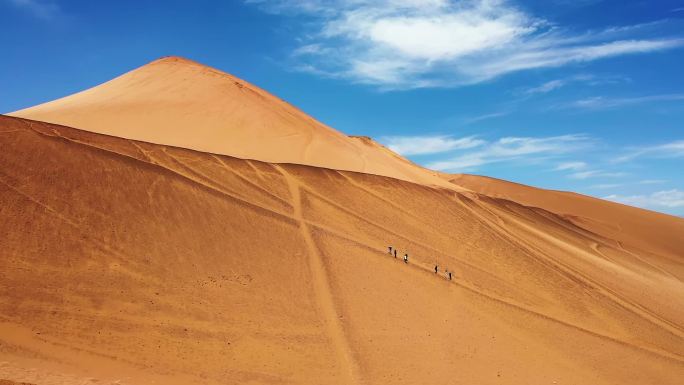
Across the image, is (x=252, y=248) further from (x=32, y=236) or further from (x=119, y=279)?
(x=32, y=236)

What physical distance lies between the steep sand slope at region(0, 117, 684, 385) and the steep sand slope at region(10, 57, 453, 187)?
3.10 m

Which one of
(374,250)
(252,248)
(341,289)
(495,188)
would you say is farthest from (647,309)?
(495,188)

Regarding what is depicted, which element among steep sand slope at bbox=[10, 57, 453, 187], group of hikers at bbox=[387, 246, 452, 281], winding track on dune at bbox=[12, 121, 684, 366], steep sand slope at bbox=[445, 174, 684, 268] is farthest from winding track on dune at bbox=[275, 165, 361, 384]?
steep sand slope at bbox=[445, 174, 684, 268]

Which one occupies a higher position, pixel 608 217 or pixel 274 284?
pixel 608 217

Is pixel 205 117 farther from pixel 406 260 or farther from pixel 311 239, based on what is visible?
pixel 406 260

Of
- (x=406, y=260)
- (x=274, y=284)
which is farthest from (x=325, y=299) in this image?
(x=406, y=260)

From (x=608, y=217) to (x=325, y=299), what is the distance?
118ft

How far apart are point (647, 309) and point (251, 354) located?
61.4 ft

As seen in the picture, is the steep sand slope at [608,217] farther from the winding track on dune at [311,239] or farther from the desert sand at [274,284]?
the winding track on dune at [311,239]

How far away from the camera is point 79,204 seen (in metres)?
16.9

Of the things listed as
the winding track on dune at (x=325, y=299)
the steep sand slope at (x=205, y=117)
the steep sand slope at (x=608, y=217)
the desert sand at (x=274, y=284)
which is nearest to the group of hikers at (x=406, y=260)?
the desert sand at (x=274, y=284)

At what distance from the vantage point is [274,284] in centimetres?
1775

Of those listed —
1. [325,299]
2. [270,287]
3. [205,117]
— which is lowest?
[325,299]

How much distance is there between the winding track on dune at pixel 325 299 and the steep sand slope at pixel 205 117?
4274mm
